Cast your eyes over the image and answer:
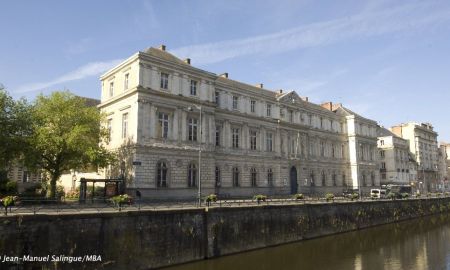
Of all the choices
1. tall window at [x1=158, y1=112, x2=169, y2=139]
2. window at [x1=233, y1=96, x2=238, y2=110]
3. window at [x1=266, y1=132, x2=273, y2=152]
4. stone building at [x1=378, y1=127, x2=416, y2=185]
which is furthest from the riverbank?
stone building at [x1=378, y1=127, x2=416, y2=185]

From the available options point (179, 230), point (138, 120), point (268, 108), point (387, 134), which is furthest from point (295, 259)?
point (387, 134)

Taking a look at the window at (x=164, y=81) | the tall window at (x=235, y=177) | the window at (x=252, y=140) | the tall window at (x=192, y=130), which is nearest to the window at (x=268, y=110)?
the window at (x=252, y=140)

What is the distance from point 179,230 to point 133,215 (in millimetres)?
3944

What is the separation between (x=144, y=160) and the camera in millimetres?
38812

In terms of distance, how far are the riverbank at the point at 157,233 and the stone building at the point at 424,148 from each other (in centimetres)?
7290

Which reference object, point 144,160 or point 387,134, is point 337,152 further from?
point 144,160

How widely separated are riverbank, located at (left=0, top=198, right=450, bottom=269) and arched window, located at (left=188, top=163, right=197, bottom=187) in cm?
1214

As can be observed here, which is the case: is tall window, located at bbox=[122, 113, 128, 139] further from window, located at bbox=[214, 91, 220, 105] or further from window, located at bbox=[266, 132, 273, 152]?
window, located at bbox=[266, 132, 273, 152]

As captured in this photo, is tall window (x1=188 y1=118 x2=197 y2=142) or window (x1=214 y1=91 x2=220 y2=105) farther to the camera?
window (x1=214 y1=91 x2=220 y2=105)

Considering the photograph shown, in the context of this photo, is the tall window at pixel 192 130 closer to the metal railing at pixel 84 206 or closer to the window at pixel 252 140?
the metal railing at pixel 84 206

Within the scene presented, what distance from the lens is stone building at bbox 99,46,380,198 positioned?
131 feet

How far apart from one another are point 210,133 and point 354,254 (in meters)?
21.7

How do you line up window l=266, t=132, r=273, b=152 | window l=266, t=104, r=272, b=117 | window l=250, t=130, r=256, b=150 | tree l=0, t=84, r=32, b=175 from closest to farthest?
tree l=0, t=84, r=32, b=175, window l=250, t=130, r=256, b=150, window l=266, t=132, r=273, b=152, window l=266, t=104, r=272, b=117

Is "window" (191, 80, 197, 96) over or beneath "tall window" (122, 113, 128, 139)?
over
